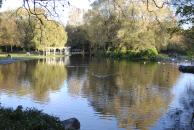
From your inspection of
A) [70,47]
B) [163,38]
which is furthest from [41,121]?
[70,47]

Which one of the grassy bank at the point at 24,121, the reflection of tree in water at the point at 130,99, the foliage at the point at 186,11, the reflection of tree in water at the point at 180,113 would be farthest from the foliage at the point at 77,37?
the grassy bank at the point at 24,121

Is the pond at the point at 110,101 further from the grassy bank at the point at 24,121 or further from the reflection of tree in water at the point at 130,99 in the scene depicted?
the grassy bank at the point at 24,121

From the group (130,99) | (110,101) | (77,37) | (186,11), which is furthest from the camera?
(77,37)

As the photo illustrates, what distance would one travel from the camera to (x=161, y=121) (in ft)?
65.4

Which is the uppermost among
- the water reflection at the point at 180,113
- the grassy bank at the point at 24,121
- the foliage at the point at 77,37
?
the foliage at the point at 77,37

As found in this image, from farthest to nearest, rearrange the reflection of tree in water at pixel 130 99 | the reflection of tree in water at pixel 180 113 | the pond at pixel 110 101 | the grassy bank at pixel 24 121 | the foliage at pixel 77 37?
1. the foliage at pixel 77 37
2. the reflection of tree in water at pixel 130 99
3. the pond at pixel 110 101
4. the reflection of tree in water at pixel 180 113
5. the grassy bank at pixel 24 121

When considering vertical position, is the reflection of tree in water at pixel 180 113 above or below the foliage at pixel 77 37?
below

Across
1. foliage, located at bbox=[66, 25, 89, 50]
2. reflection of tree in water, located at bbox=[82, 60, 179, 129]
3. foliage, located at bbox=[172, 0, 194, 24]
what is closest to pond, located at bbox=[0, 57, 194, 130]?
reflection of tree in water, located at bbox=[82, 60, 179, 129]

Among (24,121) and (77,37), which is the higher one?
(77,37)

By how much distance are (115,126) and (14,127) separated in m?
8.50

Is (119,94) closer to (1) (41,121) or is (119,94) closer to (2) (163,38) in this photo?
(1) (41,121)

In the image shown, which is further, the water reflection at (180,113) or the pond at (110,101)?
the pond at (110,101)

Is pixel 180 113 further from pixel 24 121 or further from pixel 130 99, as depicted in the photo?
pixel 24 121

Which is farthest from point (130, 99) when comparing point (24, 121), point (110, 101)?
point (24, 121)
